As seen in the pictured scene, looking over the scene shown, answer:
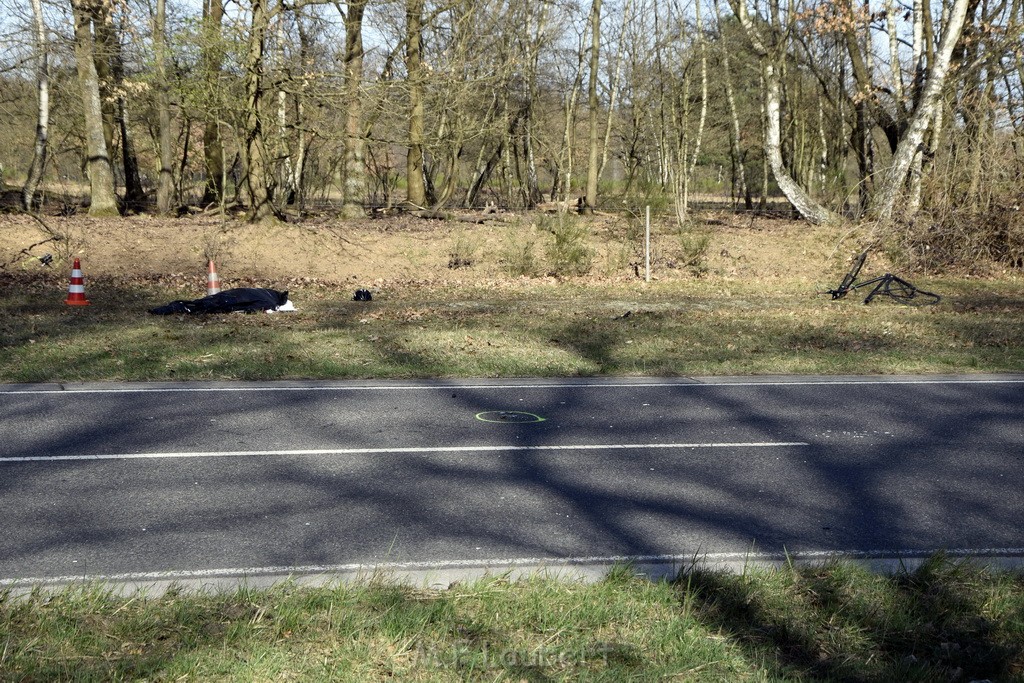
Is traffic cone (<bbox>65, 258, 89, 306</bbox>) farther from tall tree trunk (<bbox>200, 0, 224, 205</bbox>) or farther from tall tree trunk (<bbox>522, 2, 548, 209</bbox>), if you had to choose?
tall tree trunk (<bbox>522, 2, 548, 209</bbox>)

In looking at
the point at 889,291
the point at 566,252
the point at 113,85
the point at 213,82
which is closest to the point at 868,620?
the point at 889,291

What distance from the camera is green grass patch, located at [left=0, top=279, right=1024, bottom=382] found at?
488 inches

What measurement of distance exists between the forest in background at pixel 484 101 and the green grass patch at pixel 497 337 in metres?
6.81

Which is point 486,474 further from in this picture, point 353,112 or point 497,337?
point 353,112

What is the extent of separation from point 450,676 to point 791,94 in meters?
43.9

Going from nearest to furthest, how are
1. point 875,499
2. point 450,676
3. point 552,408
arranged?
point 450,676
point 875,499
point 552,408

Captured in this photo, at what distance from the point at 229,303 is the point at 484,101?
21.4 metres

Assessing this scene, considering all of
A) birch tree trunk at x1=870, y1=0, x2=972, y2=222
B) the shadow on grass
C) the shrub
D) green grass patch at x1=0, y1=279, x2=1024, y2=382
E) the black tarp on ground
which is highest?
birch tree trunk at x1=870, y1=0, x2=972, y2=222

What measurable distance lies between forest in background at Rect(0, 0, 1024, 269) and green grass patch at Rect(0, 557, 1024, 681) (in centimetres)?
2150

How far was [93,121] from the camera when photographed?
93.0 ft

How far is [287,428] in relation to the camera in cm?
912

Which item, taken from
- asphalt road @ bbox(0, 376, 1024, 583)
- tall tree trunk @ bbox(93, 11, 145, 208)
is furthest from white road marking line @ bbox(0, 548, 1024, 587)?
tall tree trunk @ bbox(93, 11, 145, 208)

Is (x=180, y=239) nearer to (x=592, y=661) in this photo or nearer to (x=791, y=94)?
(x=592, y=661)

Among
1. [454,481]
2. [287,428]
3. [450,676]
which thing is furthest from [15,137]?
Answer: [450,676]
